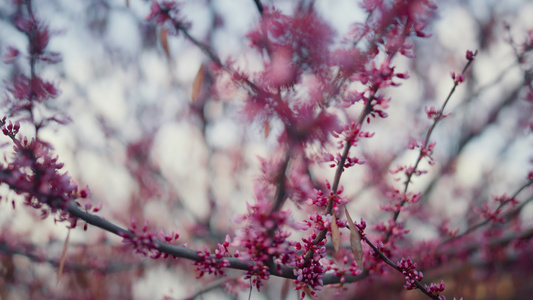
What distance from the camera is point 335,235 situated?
41.3 inches

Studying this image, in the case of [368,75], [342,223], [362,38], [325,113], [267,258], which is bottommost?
[267,258]

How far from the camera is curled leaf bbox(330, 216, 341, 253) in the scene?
1.04m

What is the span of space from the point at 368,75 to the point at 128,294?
6415mm

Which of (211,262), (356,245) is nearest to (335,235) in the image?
(356,245)

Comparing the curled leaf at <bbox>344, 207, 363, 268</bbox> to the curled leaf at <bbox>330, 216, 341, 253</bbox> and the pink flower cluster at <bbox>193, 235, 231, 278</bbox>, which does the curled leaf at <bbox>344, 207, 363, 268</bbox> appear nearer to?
the curled leaf at <bbox>330, 216, 341, 253</bbox>

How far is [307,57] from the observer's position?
1.44 metres

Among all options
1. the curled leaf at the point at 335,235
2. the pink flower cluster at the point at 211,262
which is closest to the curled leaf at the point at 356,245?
the curled leaf at the point at 335,235

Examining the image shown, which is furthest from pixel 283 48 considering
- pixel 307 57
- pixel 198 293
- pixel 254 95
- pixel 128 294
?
pixel 128 294

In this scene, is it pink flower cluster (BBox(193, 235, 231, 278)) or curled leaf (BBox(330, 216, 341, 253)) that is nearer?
curled leaf (BBox(330, 216, 341, 253))

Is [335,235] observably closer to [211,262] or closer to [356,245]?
[356,245]

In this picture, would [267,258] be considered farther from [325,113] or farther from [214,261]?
[325,113]

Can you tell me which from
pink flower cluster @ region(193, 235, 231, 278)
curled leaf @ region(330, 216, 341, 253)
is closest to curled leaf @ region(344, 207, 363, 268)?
curled leaf @ region(330, 216, 341, 253)

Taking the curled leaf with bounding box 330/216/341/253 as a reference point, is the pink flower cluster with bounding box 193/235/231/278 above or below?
below

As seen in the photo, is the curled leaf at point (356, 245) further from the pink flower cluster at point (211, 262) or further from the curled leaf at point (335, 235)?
the pink flower cluster at point (211, 262)
